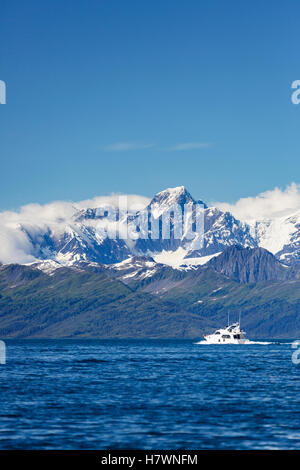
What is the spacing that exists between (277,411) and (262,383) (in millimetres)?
50038

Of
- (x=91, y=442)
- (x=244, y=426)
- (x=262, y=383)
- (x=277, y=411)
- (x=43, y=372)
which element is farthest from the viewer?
(x=43, y=372)

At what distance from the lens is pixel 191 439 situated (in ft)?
278

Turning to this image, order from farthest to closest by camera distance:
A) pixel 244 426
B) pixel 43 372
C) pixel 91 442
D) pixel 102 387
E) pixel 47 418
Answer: pixel 43 372 < pixel 102 387 < pixel 47 418 < pixel 244 426 < pixel 91 442

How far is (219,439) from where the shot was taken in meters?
84.8

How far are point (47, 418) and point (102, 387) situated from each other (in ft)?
159

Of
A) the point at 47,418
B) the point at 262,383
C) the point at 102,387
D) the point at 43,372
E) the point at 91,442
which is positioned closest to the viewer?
the point at 91,442
